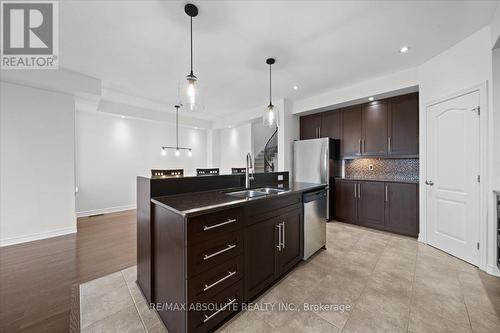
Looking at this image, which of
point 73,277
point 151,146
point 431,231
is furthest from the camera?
point 151,146

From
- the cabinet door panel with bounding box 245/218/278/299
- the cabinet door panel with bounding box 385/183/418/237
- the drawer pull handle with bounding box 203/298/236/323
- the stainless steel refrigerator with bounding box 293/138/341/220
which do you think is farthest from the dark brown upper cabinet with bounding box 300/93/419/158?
the drawer pull handle with bounding box 203/298/236/323

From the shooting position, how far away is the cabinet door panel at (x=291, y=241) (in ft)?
6.77

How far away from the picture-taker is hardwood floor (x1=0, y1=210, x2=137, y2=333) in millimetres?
1594

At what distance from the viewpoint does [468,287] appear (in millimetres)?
1943

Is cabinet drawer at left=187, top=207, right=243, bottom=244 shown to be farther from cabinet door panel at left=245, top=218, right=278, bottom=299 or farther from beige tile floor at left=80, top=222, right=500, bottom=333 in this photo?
beige tile floor at left=80, top=222, right=500, bottom=333

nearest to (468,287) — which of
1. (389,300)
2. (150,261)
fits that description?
(389,300)

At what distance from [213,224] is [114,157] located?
16.8 feet

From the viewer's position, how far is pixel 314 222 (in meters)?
2.58

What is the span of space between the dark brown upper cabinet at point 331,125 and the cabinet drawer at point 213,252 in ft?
11.8

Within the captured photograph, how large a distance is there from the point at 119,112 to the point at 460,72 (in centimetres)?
661

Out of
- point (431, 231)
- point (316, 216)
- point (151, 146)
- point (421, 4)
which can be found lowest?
point (431, 231)

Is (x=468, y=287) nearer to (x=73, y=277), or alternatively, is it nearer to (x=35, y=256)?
(x=73, y=277)

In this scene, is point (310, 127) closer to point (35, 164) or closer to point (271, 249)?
point (271, 249)

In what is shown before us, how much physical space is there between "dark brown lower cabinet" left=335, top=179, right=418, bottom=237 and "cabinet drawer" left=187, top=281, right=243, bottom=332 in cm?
325
